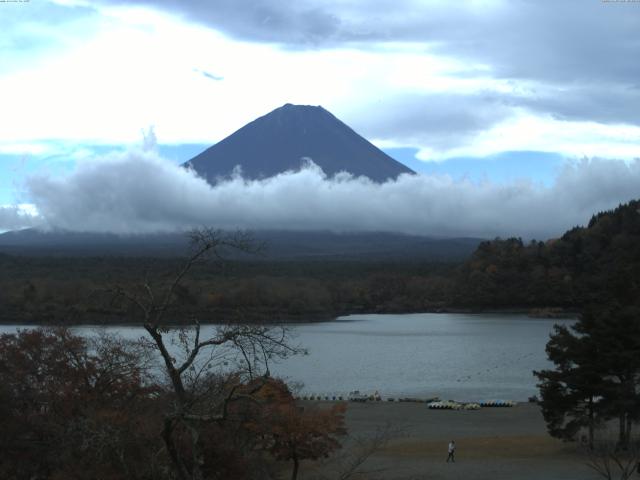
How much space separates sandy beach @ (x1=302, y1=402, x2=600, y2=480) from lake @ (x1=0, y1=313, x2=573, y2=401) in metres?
4.29

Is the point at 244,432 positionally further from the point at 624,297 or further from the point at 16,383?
the point at 624,297

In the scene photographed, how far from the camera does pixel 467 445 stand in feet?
68.3

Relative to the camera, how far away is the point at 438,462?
18312 millimetres

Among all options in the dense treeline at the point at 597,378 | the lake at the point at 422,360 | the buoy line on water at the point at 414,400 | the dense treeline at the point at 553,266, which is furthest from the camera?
the dense treeline at the point at 553,266

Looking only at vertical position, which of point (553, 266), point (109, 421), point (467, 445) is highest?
point (553, 266)

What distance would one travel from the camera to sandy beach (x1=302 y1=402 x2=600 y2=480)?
649 inches

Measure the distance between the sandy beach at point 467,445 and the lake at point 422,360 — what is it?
429 centimetres

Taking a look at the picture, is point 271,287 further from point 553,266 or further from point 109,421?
point 109,421

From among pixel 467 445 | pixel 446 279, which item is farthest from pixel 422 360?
pixel 446 279

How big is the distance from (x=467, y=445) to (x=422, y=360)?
23673mm

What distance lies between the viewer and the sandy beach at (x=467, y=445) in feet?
54.1

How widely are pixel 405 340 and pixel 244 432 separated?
149ft

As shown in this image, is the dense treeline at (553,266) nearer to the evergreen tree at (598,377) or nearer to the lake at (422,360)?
the lake at (422,360)

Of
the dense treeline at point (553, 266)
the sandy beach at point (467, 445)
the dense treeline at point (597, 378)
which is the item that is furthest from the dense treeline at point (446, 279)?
the dense treeline at point (597, 378)
